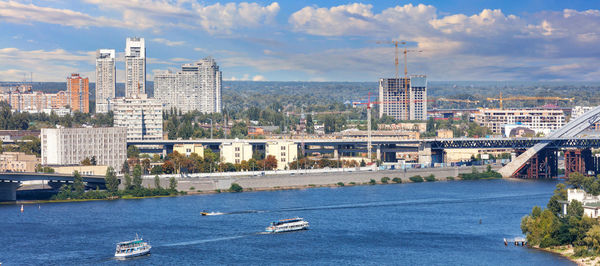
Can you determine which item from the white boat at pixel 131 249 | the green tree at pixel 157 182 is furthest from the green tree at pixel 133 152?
the white boat at pixel 131 249

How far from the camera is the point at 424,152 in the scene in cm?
5516

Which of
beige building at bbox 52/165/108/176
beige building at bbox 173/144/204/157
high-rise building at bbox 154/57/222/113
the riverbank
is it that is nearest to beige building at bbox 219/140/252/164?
beige building at bbox 173/144/204/157

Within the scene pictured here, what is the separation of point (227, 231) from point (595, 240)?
1069 centimetres

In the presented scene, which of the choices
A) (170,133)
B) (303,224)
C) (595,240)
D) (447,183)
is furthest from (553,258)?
(170,133)

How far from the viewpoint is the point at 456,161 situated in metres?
56.9

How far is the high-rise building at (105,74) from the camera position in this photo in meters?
105

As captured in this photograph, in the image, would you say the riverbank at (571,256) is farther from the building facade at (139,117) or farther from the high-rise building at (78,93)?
the high-rise building at (78,93)

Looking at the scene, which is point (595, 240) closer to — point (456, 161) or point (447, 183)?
point (447, 183)

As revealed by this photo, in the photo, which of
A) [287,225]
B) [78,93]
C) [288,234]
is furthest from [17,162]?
[78,93]

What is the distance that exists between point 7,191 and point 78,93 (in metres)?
66.8

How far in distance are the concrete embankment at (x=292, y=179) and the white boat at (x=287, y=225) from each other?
11495 mm

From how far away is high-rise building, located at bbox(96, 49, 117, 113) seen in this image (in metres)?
105

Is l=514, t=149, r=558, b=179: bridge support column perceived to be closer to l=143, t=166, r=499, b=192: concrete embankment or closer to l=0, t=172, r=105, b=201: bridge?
l=143, t=166, r=499, b=192: concrete embankment

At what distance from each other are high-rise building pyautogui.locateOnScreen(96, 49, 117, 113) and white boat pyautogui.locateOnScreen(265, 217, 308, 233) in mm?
77414
